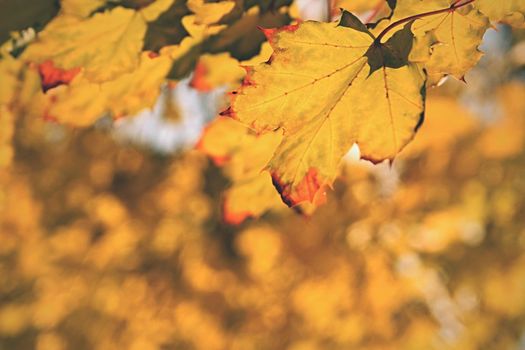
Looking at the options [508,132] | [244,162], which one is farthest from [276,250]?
[244,162]

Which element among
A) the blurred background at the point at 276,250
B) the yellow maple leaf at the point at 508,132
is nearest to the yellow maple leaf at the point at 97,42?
the blurred background at the point at 276,250

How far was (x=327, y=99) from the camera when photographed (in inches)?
22.0

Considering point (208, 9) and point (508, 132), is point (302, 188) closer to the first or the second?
point (208, 9)

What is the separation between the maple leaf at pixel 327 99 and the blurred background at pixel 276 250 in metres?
→ 1.95

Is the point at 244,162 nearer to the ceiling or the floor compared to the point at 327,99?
nearer to the floor

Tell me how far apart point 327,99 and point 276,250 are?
95.4 inches

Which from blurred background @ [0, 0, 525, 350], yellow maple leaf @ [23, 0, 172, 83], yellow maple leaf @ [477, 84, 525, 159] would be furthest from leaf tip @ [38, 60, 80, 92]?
yellow maple leaf @ [477, 84, 525, 159]

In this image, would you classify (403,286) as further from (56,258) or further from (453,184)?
(56,258)

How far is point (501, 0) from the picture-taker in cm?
54

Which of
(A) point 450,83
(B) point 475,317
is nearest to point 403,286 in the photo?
(B) point 475,317

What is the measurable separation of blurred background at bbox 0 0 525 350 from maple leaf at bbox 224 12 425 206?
1.95 metres

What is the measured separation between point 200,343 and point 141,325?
1.32 feet

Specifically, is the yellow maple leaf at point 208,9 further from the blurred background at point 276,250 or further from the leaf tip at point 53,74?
the blurred background at point 276,250

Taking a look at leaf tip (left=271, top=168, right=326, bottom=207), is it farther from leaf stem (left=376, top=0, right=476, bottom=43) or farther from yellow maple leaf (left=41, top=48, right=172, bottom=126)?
yellow maple leaf (left=41, top=48, right=172, bottom=126)
